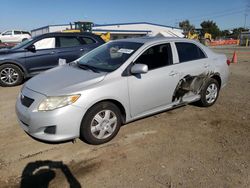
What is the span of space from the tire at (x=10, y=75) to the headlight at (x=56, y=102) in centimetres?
503

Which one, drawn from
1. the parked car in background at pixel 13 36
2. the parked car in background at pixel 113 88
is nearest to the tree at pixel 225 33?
the parked car in background at pixel 13 36

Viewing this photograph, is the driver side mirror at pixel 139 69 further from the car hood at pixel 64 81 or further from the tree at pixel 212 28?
the tree at pixel 212 28

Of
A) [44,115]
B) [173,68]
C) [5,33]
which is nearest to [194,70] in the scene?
[173,68]

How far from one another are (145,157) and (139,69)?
4.43 feet

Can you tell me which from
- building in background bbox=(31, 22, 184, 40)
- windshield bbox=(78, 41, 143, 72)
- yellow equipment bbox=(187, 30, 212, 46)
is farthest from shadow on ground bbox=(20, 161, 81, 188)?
building in background bbox=(31, 22, 184, 40)

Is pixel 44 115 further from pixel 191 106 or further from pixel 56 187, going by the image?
pixel 191 106

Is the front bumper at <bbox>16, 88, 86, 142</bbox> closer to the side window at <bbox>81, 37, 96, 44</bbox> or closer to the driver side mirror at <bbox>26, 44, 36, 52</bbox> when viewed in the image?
the driver side mirror at <bbox>26, 44, 36, 52</bbox>

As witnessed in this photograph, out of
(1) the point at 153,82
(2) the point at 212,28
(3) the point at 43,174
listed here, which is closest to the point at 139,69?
(1) the point at 153,82

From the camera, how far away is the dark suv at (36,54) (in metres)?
7.98

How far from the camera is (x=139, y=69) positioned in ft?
13.3

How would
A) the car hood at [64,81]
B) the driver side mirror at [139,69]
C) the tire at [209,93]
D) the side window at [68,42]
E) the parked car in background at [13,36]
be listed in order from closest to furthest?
the car hood at [64,81]
the driver side mirror at [139,69]
the tire at [209,93]
the side window at [68,42]
the parked car in background at [13,36]

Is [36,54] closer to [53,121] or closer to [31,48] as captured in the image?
[31,48]

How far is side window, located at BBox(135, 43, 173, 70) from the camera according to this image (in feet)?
14.8

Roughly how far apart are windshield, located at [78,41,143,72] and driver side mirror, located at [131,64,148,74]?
0.26 meters
